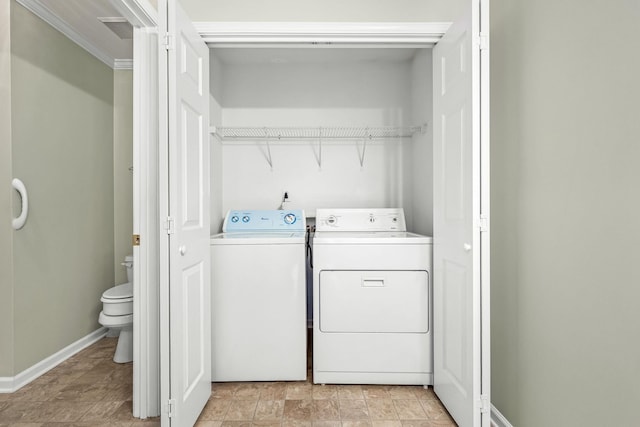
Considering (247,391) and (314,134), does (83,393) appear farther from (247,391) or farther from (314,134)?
(314,134)

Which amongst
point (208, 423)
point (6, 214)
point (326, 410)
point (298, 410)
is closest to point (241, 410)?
point (208, 423)

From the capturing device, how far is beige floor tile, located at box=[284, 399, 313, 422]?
193cm

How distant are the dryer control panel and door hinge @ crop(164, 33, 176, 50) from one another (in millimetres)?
1578

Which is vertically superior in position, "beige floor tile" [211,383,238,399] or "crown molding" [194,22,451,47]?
"crown molding" [194,22,451,47]

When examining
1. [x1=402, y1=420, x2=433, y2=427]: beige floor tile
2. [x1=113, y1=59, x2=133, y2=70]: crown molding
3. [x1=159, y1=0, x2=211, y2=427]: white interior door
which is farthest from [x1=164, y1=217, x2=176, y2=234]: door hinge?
[x1=113, y1=59, x2=133, y2=70]: crown molding

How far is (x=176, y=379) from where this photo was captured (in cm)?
158

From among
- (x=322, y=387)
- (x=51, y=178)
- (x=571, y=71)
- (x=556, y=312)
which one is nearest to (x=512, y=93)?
(x=571, y=71)

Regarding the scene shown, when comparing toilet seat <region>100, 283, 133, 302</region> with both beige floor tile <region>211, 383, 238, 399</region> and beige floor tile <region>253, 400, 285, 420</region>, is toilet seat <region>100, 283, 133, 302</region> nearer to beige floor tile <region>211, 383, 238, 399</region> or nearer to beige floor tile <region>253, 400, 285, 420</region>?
beige floor tile <region>211, 383, 238, 399</region>

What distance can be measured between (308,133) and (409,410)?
2.06 m

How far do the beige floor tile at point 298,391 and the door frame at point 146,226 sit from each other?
2.32 feet

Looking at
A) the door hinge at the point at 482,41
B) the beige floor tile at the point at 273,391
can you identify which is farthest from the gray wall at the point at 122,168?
the door hinge at the point at 482,41

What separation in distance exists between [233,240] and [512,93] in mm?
1641

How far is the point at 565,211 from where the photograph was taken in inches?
53.3

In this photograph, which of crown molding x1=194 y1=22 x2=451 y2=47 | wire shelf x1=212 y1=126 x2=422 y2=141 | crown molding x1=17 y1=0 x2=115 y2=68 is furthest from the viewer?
wire shelf x1=212 y1=126 x2=422 y2=141
